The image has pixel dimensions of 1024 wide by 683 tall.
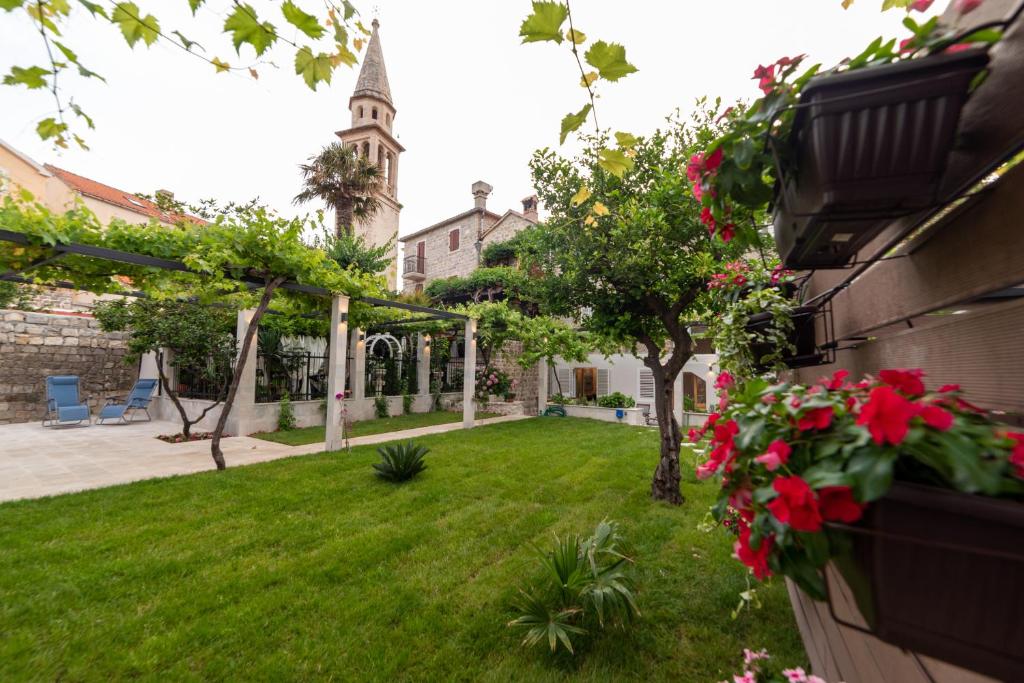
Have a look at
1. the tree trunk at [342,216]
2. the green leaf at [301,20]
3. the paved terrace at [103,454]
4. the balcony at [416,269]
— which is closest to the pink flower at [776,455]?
the green leaf at [301,20]

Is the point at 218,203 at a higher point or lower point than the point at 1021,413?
higher

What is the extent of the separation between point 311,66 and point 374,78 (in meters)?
32.5

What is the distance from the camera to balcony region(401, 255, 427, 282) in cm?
2595

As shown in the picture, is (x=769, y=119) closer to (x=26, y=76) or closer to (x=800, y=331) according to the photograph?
(x=800, y=331)

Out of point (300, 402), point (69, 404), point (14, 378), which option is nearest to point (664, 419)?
point (300, 402)

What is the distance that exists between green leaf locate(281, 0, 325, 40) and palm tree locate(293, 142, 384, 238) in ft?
55.8

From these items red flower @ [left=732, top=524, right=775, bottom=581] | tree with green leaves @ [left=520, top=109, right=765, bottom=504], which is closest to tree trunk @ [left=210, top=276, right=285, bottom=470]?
tree with green leaves @ [left=520, top=109, right=765, bottom=504]

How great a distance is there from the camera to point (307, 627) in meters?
2.70

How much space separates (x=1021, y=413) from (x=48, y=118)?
3728 mm

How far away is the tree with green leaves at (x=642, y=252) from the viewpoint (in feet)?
15.4

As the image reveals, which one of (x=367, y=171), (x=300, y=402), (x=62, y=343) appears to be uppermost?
(x=367, y=171)

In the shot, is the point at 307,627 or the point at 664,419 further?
the point at 664,419

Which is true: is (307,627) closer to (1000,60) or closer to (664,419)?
(1000,60)

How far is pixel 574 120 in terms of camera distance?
1.68 meters
